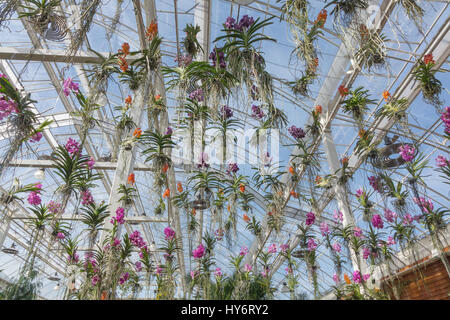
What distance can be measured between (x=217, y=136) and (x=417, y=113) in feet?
14.5

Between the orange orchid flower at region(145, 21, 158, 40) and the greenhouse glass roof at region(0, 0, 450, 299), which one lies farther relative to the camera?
the orange orchid flower at region(145, 21, 158, 40)

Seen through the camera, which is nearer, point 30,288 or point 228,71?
point 30,288

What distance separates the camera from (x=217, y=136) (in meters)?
2.85

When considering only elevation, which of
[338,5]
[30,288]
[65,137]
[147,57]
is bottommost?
[30,288]

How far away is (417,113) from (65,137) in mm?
8933

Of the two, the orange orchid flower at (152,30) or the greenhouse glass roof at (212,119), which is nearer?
the greenhouse glass roof at (212,119)

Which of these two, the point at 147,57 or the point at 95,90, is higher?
the point at 147,57

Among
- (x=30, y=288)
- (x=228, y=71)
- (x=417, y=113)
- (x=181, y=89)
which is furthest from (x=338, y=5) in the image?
(x=417, y=113)

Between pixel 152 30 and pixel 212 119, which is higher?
pixel 152 30

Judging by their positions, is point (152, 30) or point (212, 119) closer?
point (212, 119)

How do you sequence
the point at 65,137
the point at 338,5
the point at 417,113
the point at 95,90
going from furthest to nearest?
the point at 65,137 → the point at 417,113 → the point at 95,90 → the point at 338,5
